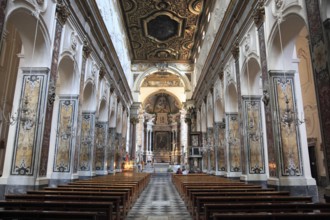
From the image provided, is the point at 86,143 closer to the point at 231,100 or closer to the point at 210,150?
the point at 231,100

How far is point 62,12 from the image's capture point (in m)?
Result: 7.90

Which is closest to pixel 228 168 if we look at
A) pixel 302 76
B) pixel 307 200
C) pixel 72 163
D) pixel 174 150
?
pixel 302 76

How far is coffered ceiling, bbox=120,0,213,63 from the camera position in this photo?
16.4 metres

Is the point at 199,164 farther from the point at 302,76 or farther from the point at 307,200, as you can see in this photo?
the point at 307,200

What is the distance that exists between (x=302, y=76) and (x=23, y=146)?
11.6 metres

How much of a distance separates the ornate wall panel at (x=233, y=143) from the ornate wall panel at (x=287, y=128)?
4.47 meters

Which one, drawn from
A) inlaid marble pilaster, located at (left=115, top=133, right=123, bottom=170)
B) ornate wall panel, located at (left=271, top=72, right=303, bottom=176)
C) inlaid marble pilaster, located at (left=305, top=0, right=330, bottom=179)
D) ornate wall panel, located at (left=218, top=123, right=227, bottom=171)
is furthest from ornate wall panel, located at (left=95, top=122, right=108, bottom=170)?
inlaid marble pilaster, located at (left=305, top=0, right=330, bottom=179)

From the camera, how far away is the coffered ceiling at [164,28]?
16.4m

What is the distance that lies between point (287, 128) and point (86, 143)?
811 cm

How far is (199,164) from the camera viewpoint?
19672 mm

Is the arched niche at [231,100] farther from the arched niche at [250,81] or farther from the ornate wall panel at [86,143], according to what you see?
the ornate wall panel at [86,143]

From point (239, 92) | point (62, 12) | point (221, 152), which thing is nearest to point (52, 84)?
point (62, 12)

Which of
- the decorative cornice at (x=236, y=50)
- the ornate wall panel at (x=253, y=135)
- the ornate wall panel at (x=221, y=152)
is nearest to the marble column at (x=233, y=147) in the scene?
the ornate wall panel at (x=221, y=152)

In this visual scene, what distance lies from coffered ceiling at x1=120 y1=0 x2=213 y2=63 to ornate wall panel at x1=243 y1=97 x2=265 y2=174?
8644 millimetres
